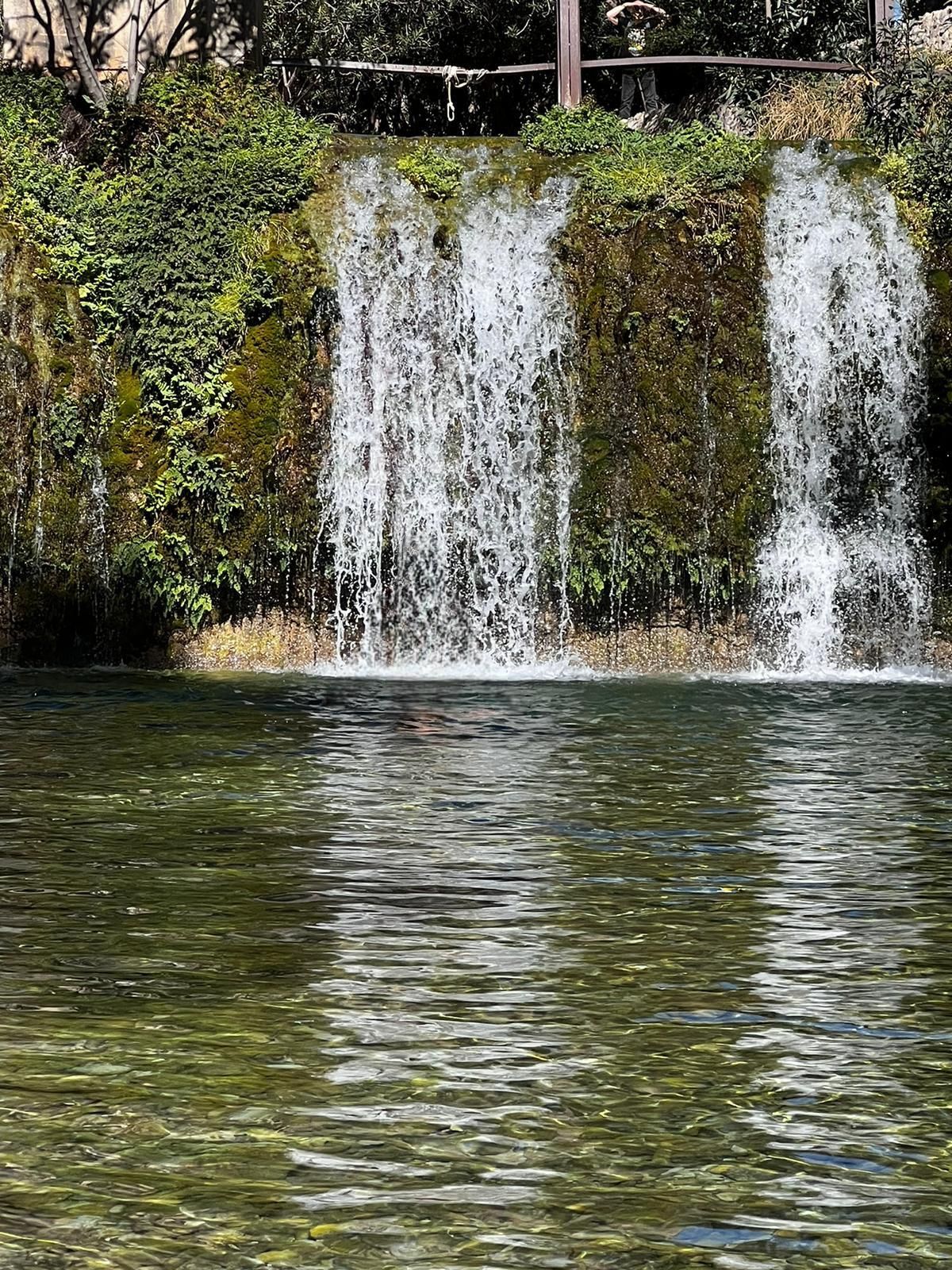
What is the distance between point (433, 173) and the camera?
662 inches

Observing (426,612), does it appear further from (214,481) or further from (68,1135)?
(68,1135)

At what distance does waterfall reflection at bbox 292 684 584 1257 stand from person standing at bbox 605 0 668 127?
16.8 meters

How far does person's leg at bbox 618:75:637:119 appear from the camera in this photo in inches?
1038

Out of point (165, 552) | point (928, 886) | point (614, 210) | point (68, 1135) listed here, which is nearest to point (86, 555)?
point (165, 552)

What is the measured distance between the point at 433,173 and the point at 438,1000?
39.4ft

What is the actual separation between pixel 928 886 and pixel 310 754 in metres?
4.19

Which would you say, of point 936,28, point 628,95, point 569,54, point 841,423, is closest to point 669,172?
point 841,423

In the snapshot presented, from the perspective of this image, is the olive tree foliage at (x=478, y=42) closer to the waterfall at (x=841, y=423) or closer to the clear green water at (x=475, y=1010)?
the waterfall at (x=841, y=423)

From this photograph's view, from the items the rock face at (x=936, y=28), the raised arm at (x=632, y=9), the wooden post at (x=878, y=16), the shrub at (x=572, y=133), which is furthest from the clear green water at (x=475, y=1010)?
the raised arm at (x=632, y=9)

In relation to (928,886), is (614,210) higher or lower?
higher

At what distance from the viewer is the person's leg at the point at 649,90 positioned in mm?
25656

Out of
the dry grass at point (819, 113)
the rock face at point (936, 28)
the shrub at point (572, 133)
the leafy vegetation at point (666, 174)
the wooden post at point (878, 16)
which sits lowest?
the leafy vegetation at point (666, 174)

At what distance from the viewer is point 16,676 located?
1521cm

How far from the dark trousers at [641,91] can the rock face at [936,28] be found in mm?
3231
